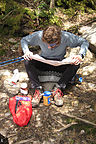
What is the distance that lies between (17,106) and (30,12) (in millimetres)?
4545

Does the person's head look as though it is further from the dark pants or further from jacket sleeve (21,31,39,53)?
the dark pants

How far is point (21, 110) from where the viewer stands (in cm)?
263

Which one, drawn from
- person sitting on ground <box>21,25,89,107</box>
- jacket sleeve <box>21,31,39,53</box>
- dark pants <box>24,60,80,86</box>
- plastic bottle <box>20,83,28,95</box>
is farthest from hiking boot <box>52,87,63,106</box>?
jacket sleeve <box>21,31,39,53</box>

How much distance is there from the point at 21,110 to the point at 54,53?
1.49 m

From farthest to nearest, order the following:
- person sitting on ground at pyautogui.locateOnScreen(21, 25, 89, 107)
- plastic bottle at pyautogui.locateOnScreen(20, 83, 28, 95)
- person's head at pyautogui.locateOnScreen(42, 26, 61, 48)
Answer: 1. plastic bottle at pyautogui.locateOnScreen(20, 83, 28, 95)
2. person sitting on ground at pyautogui.locateOnScreen(21, 25, 89, 107)
3. person's head at pyautogui.locateOnScreen(42, 26, 61, 48)

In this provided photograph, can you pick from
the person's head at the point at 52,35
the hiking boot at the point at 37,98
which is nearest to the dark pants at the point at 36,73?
the hiking boot at the point at 37,98

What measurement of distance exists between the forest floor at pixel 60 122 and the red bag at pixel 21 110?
12cm

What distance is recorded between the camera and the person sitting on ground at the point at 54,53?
2.98 meters

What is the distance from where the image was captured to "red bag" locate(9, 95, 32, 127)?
256 cm

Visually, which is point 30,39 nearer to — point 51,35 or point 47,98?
point 51,35

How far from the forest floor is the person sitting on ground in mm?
243

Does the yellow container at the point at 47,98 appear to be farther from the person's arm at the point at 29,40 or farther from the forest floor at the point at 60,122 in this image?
the person's arm at the point at 29,40

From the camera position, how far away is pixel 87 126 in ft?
8.18

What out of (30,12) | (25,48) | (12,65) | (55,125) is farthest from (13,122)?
(30,12)
